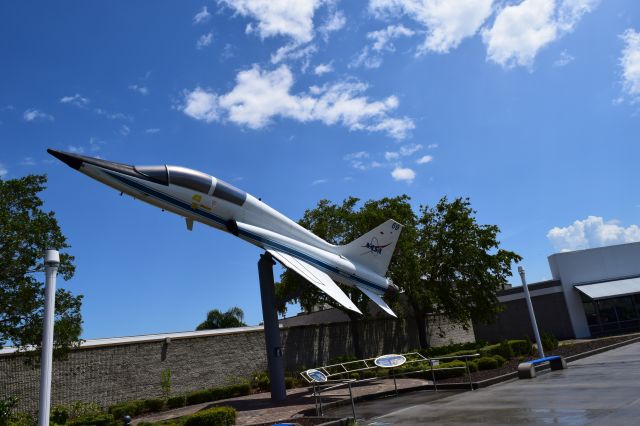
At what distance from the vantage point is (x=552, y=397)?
11.0m

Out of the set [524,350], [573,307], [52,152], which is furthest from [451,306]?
[52,152]

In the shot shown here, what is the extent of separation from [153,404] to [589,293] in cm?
3365

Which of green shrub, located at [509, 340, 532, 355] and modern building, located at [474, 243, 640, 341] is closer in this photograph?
green shrub, located at [509, 340, 532, 355]

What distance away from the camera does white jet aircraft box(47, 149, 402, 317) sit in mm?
14492

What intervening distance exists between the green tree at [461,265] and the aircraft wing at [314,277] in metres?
15.2

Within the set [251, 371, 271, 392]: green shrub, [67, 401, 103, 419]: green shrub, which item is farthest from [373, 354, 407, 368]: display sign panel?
[67, 401, 103, 419]: green shrub

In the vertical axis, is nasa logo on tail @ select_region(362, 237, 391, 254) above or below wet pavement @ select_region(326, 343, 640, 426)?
above

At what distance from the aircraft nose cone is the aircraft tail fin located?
37.5 ft

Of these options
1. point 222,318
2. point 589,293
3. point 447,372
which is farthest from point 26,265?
point 222,318

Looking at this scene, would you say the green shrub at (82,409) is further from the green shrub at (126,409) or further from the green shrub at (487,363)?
the green shrub at (487,363)

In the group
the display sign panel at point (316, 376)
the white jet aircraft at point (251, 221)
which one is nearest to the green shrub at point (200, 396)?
the white jet aircraft at point (251, 221)

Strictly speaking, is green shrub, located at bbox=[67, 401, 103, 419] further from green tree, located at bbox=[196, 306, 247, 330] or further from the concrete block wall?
green tree, located at bbox=[196, 306, 247, 330]

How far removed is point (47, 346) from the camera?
304 inches

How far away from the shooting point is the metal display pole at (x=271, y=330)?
16.2 m
